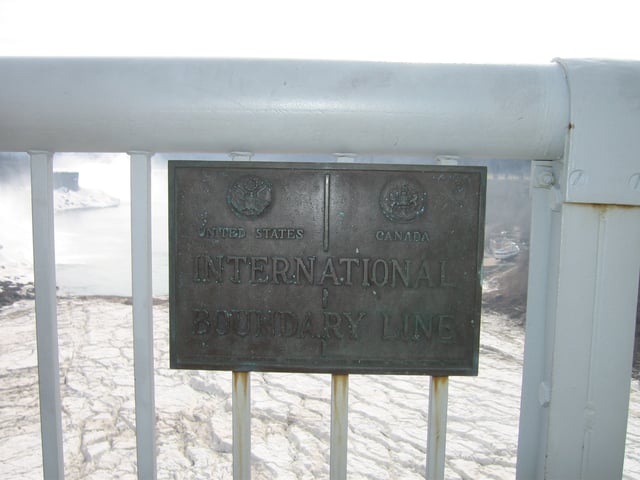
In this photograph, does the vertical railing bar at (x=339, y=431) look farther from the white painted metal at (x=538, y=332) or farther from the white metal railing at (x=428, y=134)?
the white painted metal at (x=538, y=332)

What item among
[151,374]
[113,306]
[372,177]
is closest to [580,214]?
[372,177]

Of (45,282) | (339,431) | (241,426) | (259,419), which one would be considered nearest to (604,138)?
(339,431)

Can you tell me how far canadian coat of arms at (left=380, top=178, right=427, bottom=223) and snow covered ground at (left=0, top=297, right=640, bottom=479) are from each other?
78.7 inches

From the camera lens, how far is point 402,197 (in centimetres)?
142

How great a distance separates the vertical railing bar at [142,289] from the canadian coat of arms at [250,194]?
10.3 inches

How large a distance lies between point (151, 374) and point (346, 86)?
1.08 meters

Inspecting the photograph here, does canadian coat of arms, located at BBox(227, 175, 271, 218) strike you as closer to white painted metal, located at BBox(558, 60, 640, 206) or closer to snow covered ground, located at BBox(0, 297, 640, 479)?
white painted metal, located at BBox(558, 60, 640, 206)

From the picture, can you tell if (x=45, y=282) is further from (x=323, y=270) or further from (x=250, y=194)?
(x=323, y=270)

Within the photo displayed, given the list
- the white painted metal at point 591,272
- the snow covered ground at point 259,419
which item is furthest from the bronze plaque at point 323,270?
the snow covered ground at point 259,419

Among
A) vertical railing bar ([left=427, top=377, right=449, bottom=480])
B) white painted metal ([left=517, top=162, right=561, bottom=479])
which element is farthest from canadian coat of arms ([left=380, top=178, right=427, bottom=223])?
vertical railing bar ([left=427, top=377, right=449, bottom=480])

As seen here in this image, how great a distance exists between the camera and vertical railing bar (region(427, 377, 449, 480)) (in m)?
1.39

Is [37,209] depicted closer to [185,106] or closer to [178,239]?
[178,239]

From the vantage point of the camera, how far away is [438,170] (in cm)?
140

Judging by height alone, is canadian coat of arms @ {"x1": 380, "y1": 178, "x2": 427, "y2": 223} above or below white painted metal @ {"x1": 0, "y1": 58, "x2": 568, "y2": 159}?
below
